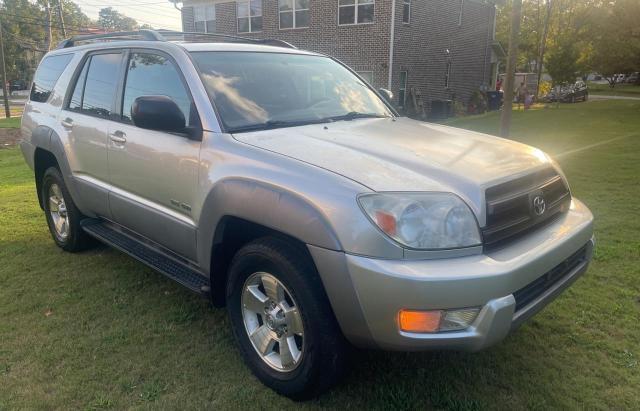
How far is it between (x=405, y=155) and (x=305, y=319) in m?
1.02

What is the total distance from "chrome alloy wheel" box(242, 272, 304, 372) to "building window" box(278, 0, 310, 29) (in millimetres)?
19765

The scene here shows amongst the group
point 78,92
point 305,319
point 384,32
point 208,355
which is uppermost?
point 384,32

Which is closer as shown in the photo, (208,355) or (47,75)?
(208,355)

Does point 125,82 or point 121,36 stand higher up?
point 121,36

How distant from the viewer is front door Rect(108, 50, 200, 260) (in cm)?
320

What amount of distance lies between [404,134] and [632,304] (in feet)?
7.02

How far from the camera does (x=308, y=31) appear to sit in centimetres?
2102

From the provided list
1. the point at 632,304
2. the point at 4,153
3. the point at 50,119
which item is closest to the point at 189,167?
the point at 50,119

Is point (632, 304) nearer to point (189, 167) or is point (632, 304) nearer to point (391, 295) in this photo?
point (391, 295)

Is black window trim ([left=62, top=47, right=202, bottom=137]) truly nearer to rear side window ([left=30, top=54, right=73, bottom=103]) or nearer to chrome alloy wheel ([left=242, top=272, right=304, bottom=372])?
rear side window ([left=30, top=54, right=73, bottom=103])

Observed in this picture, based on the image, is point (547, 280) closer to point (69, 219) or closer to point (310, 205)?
point (310, 205)

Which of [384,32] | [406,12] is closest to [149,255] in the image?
[384,32]

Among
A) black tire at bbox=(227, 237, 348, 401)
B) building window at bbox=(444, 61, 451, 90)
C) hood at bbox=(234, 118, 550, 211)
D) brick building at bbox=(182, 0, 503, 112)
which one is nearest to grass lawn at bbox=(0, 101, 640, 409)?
black tire at bbox=(227, 237, 348, 401)

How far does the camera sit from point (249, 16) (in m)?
22.8
